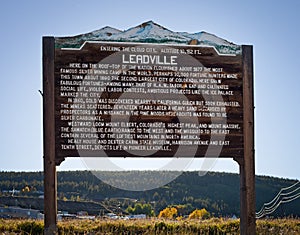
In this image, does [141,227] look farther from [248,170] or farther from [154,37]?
[154,37]

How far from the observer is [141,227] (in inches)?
517

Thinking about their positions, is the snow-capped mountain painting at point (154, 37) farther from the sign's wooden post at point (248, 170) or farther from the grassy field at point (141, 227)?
the grassy field at point (141, 227)

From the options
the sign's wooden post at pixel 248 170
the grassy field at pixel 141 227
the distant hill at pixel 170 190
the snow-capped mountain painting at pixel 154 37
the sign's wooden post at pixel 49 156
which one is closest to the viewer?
the sign's wooden post at pixel 49 156

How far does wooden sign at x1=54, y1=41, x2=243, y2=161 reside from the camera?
36.3ft

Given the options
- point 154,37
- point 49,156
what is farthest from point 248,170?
point 49,156

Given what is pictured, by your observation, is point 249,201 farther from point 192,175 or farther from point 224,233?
point 192,175

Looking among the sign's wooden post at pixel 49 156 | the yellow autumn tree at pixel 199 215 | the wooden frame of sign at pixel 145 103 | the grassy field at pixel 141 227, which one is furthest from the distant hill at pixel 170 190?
the sign's wooden post at pixel 49 156

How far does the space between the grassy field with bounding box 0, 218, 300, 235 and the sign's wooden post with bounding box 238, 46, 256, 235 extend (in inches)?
59.7

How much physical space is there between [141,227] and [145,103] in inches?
122

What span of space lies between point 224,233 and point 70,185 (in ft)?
90.0

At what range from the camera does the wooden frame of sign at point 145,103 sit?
36.1 ft

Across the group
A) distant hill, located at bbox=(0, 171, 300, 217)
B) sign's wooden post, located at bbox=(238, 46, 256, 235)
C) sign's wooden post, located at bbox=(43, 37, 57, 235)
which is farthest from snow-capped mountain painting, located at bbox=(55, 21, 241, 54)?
distant hill, located at bbox=(0, 171, 300, 217)

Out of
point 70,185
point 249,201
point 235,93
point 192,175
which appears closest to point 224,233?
point 249,201

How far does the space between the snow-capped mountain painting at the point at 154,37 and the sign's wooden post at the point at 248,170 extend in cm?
66
